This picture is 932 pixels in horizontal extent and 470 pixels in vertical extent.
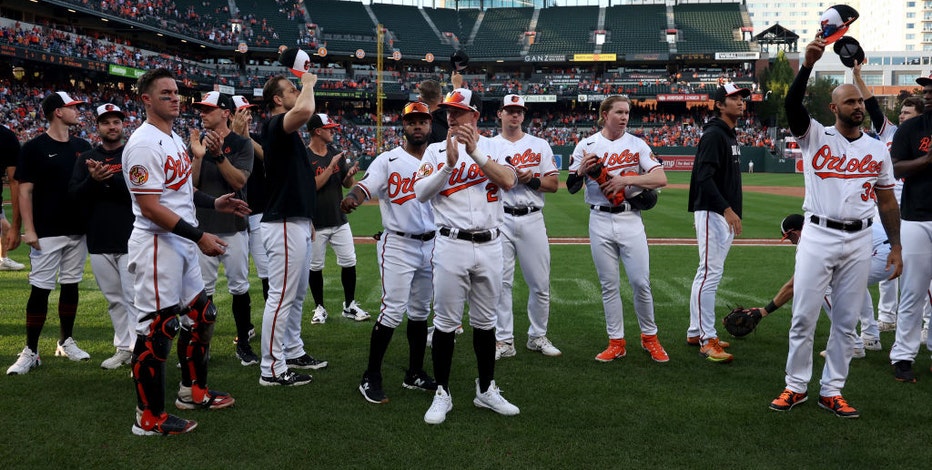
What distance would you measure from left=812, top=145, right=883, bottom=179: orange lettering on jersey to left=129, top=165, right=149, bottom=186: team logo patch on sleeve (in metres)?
4.72

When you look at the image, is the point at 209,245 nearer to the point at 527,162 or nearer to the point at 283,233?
the point at 283,233

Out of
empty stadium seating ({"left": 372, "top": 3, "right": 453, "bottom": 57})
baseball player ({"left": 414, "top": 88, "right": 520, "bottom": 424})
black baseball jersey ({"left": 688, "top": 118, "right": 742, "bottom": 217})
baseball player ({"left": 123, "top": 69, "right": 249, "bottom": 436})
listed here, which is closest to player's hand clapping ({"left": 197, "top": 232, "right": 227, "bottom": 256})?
baseball player ({"left": 123, "top": 69, "right": 249, "bottom": 436})

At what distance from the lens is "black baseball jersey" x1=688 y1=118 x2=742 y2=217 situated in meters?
6.26

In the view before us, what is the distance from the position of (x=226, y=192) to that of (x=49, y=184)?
4.99 feet

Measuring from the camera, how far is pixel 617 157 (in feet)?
21.0

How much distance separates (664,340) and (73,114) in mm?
6102

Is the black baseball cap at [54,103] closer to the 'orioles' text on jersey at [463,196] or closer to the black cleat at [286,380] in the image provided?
the black cleat at [286,380]

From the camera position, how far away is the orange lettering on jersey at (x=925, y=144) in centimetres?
588

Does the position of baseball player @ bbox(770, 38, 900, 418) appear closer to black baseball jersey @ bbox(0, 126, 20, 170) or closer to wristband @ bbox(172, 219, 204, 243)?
wristband @ bbox(172, 219, 204, 243)

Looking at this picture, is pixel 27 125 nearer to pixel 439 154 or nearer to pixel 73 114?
pixel 73 114

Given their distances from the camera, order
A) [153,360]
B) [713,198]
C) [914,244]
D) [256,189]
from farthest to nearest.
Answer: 1. [256,189]
2. [713,198]
3. [914,244]
4. [153,360]

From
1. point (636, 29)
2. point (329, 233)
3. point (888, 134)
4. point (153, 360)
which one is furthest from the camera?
point (636, 29)

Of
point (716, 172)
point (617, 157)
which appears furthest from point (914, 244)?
point (617, 157)

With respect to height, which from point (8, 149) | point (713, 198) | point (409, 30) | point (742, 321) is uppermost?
point (409, 30)
